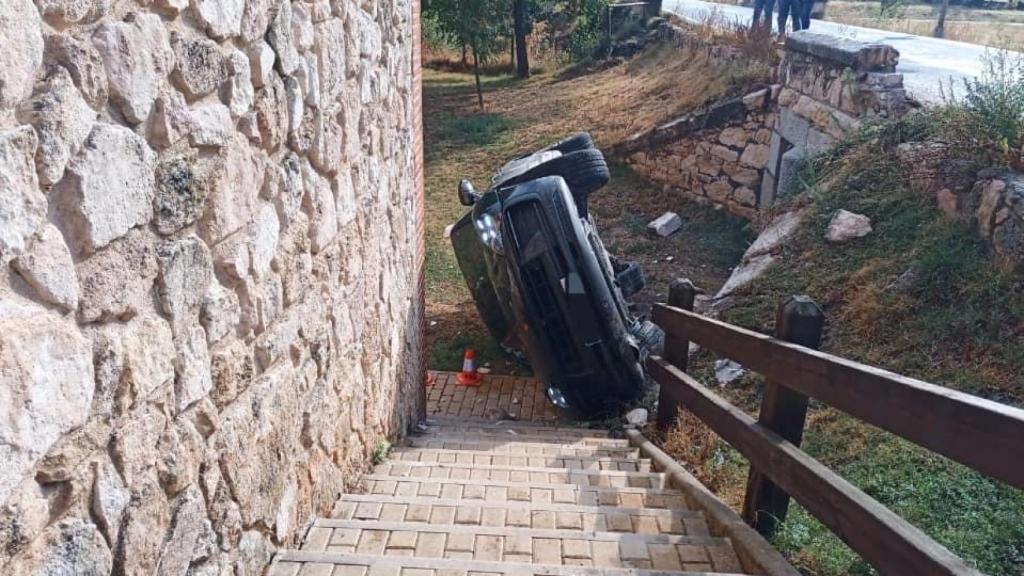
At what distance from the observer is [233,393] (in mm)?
2258

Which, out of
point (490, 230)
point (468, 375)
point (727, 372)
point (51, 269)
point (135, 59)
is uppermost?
point (135, 59)

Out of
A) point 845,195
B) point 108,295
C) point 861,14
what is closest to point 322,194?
point 108,295

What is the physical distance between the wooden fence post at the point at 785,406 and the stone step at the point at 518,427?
2.73m

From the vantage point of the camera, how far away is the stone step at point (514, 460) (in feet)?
15.0

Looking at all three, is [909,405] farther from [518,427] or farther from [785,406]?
[518,427]

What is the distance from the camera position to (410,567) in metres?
2.74

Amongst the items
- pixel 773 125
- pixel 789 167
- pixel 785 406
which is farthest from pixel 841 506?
pixel 773 125

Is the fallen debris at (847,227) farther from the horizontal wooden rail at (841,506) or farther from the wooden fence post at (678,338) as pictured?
the horizontal wooden rail at (841,506)

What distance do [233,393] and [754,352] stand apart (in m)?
2.16

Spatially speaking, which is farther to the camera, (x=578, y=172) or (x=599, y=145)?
(x=599, y=145)

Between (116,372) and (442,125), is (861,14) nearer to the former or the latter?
(442,125)

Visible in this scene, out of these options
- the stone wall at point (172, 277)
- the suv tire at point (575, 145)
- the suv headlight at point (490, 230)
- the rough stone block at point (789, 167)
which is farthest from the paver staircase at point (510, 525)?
the rough stone block at point (789, 167)

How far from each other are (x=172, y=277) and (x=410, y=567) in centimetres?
140

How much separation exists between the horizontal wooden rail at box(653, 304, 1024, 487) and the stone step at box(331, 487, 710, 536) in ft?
2.54
